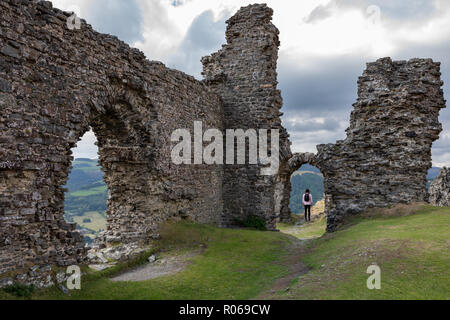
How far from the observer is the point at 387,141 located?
12.5m

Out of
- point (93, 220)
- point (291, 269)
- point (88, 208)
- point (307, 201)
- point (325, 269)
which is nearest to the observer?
point (325, 269)

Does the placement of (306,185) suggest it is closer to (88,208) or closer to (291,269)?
(88,208)

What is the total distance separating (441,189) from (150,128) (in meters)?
16.7

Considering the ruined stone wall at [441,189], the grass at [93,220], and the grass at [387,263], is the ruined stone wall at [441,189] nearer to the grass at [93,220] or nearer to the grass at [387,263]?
the grass at [387,263]

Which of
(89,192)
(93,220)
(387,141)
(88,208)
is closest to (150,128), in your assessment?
(387,141)

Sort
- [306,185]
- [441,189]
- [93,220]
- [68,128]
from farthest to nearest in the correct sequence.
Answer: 1. [306,185]
2. [93,220]
3. [441,189]
4. [68,128]

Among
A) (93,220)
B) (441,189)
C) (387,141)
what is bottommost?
(93,220)

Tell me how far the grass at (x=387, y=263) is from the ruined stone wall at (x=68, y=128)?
492 centimetres

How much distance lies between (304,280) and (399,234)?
333 centimetres

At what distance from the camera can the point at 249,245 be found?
33.9ft

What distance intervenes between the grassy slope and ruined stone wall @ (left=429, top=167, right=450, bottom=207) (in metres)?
8.74

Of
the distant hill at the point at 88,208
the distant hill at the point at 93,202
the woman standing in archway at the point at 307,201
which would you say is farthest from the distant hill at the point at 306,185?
the woman standing in archway at the point at 307,201

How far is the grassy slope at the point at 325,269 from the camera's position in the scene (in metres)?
5.48
